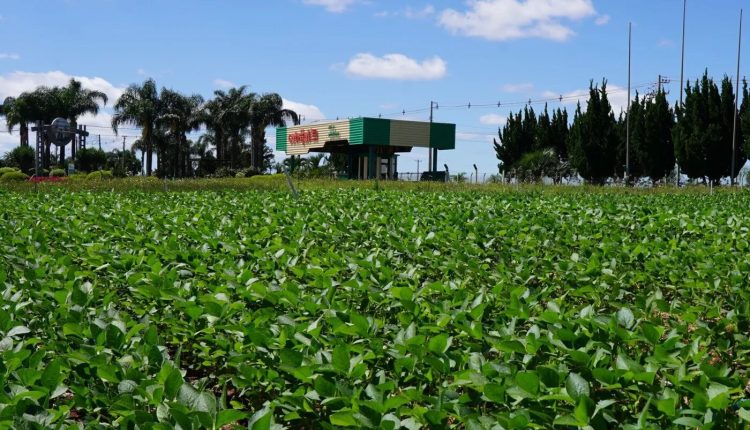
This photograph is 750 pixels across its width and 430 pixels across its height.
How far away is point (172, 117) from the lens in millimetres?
58281

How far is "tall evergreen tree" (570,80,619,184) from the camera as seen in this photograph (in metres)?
43.8

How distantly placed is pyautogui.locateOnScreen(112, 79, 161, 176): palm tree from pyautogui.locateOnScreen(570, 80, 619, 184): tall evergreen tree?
3290 centimetres

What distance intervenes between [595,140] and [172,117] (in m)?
32.9

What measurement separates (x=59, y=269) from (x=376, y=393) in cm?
301

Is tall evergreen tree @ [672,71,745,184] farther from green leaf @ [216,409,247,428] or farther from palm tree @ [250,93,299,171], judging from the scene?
green leaf @ [216,409,247,428]

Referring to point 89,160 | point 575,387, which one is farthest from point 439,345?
point 89,160

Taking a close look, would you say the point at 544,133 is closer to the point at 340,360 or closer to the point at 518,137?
the point at 518,137

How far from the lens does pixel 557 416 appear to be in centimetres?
207

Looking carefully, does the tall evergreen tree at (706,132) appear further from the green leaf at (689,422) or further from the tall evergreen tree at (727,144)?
the green leaf at (689,422)

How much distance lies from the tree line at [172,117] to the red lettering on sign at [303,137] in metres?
7.02

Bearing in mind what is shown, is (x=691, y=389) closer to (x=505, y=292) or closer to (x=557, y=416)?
(x=557, y=416)

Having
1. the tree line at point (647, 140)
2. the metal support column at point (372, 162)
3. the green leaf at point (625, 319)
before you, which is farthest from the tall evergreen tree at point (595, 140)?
the green leaf at point (625, 319)

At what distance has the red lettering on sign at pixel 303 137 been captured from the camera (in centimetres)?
4665

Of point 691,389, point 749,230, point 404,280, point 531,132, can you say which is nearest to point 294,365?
point 691,389
